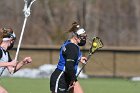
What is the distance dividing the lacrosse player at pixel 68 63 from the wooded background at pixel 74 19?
36.0 metres

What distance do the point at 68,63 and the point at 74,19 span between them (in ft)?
122

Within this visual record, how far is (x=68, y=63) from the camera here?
10516 mm

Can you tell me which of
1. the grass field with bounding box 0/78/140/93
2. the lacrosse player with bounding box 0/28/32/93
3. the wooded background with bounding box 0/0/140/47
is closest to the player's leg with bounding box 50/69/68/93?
the lacrosse player with bounding box 0/28/32/93

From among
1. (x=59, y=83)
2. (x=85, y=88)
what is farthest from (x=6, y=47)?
(x=85, y=88)

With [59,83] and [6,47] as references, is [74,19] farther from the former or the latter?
Result: [59,83]

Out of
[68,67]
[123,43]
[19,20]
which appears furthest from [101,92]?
[123,43]

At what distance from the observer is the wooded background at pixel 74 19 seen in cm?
4831

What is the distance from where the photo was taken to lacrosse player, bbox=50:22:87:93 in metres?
10.5

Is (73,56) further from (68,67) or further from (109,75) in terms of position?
(109,75)

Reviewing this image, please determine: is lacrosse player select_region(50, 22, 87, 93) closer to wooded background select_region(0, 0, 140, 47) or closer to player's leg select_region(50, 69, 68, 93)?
player's leg select_region(50, 69, 68, 93)

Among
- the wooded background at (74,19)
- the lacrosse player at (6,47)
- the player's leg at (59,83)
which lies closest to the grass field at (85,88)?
the lacrosse player at (6,47)

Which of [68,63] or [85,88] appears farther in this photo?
[85,88]

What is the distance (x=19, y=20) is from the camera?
45.4 metres

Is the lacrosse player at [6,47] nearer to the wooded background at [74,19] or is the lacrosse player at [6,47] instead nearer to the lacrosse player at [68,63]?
the lacrosse player at [68,63]
